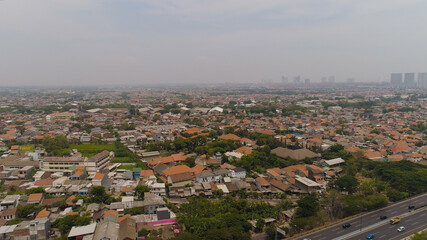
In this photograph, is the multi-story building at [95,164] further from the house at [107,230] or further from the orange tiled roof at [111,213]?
the house at [107,230]

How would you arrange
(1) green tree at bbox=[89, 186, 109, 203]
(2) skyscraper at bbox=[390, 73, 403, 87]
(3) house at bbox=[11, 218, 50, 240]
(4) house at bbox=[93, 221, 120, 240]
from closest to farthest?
(4) house at bbox=[93, 221, 120, 240] < (3) house at bbox=[11, 218, 50, 240] < (1) green tree at bbox=[89, 186, 109, 203] < (2) skyscraper at bbox=[390, 73, 403, 87]

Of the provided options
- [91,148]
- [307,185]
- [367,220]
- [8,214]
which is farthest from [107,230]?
[91,148]

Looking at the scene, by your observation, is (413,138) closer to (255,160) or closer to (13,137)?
(255,160)

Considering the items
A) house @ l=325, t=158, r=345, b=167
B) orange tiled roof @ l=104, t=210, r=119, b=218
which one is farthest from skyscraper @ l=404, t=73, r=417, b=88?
orange tiled roof @ l=104, t=210, r=119, b=218

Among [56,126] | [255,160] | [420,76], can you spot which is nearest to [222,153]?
[255,160]

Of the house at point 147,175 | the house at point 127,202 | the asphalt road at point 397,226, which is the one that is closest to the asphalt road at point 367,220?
the asphalt road at point 397,226

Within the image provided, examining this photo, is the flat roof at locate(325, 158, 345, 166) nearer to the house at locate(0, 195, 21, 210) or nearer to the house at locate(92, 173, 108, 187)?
the house at locate(92, 173, 108, 187)
